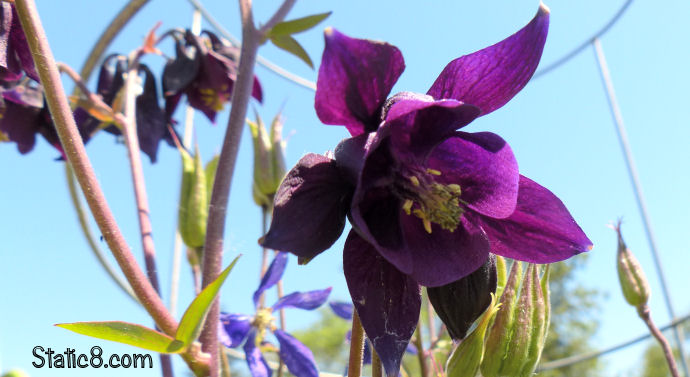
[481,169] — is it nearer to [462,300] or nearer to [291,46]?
[462,300]

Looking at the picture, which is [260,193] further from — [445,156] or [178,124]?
[445,156]

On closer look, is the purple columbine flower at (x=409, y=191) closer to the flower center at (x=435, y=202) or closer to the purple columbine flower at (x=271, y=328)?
the flower center at (x=435, y=202)

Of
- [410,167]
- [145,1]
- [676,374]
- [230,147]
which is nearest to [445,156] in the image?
[410,167]

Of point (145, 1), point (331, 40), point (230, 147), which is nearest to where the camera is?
point (331, 40)

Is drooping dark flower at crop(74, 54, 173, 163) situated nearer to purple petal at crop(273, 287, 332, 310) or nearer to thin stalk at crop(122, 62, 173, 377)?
thin stalk at crop(122, 62, 173, 377)

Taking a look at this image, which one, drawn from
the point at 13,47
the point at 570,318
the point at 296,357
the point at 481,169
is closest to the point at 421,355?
the point at 296,357

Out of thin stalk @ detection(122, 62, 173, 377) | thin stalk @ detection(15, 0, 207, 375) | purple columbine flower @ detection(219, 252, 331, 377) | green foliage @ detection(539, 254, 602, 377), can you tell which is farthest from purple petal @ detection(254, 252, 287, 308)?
green foliage @ detection(539, 254, 602, 377)
